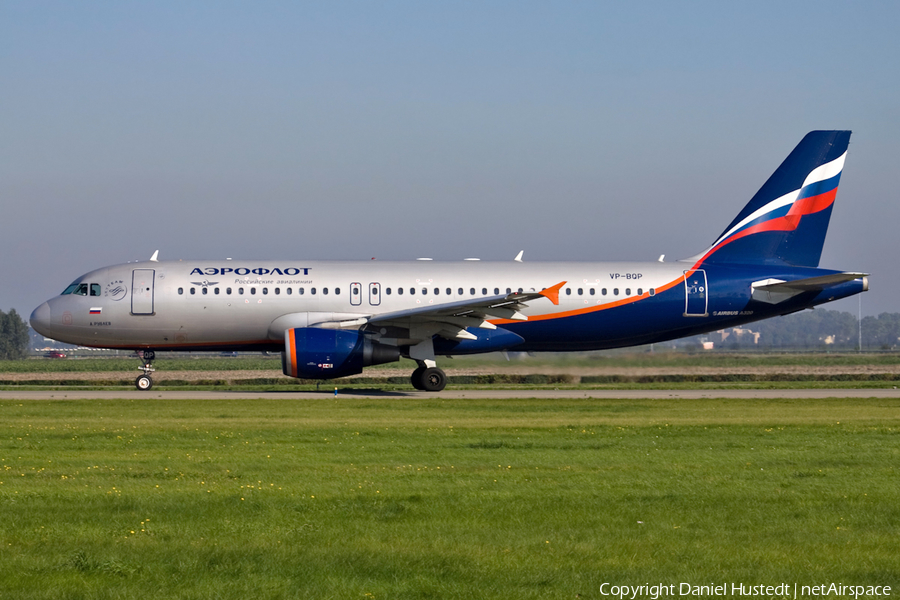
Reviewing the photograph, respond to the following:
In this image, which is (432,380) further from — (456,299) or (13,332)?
(13,332)

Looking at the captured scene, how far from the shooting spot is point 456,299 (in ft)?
104

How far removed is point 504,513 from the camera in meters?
9.91

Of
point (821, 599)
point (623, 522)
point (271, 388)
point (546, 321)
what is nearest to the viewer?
point (821, 599)

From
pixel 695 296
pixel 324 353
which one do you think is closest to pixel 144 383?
pixel 324 353

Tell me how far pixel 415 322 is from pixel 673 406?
863cm

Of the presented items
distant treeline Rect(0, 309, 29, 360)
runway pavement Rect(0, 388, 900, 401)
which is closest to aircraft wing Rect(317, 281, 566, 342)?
runway pavement Rect(0, 388, 900, 401)

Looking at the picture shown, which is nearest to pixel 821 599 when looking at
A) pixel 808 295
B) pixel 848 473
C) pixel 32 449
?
pixel 848 473

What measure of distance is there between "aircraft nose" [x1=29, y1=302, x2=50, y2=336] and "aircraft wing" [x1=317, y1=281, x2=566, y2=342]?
8.98 metres

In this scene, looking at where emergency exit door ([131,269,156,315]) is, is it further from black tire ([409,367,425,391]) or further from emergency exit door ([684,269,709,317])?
emergency exit door ([684,269,709,317])

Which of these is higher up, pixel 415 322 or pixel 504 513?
pixel 415 322

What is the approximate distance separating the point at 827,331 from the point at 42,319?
394 feet

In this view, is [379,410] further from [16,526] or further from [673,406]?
[16,526]

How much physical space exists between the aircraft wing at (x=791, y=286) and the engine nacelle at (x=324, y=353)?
13449 mm

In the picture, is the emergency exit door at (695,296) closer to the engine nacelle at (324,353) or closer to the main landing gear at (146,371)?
the engine nacelle at (324,353)
